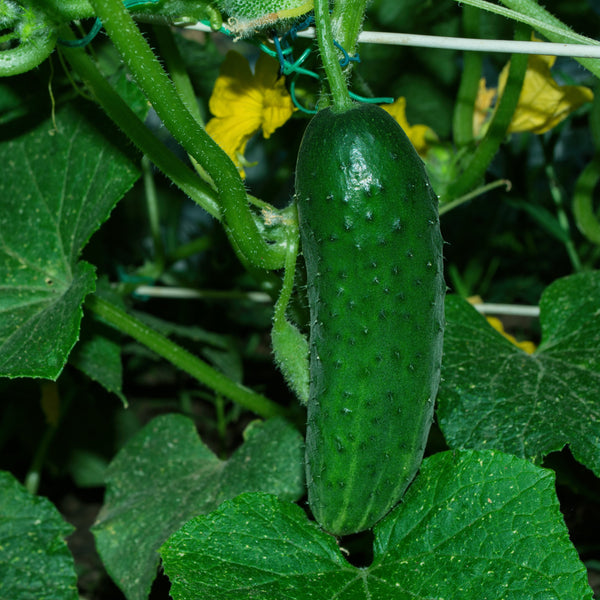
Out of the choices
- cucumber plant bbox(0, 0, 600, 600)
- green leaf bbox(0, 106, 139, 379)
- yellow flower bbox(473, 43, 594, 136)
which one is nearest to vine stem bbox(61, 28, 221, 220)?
cucumber plant bbox(0, 0, 600, 600)

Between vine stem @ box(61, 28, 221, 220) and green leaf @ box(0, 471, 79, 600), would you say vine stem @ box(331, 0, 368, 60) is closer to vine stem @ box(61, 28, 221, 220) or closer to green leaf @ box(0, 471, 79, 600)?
vine stem @ box(61, 28, 221, 220)

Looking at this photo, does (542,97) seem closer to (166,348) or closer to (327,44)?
(327,44)

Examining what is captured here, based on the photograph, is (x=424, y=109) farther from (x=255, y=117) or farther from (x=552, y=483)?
(x=552, y=483)

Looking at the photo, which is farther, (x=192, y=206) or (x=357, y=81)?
(x=192, y=206)

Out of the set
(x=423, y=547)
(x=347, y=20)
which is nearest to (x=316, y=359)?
(x=423, y=547)

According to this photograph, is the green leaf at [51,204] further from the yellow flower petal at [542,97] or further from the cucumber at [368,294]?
the yellow flower petal at [542,97]

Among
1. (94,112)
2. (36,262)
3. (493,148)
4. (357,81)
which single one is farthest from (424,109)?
(36,262)
